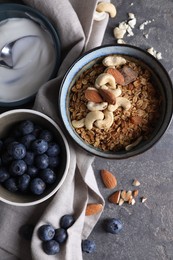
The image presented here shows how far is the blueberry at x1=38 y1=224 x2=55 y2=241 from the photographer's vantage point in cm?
95

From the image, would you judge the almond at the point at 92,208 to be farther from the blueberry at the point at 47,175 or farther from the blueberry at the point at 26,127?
the blueberry at the point at 26,127

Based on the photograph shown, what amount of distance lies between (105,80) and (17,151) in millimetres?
240

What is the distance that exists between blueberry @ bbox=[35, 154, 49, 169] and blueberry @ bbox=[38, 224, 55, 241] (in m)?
0.14

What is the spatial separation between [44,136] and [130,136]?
0.19 metres

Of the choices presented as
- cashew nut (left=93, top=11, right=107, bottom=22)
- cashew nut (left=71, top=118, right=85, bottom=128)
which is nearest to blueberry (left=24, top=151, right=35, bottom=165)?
cashew nut (left=71, top=118, right=85, bottom=128)

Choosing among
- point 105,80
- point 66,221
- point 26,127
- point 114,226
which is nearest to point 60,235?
point 66,221

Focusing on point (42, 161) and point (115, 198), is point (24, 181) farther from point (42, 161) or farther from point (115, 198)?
point (115, 198)

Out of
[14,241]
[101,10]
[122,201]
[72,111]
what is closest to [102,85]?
[72,111]

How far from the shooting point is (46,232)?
0.95 meters

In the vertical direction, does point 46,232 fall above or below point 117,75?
below

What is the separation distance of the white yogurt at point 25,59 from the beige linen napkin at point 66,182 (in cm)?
4

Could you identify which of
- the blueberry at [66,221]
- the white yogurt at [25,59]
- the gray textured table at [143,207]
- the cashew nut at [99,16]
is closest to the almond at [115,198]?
the gray textured table at [143,207]

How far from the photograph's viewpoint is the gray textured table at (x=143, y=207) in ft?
3.46

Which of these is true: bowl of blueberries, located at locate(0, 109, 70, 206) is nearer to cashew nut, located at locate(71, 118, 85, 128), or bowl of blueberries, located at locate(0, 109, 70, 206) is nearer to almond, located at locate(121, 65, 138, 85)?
cashew nut, located at locate(71, 118, 85, 128)
